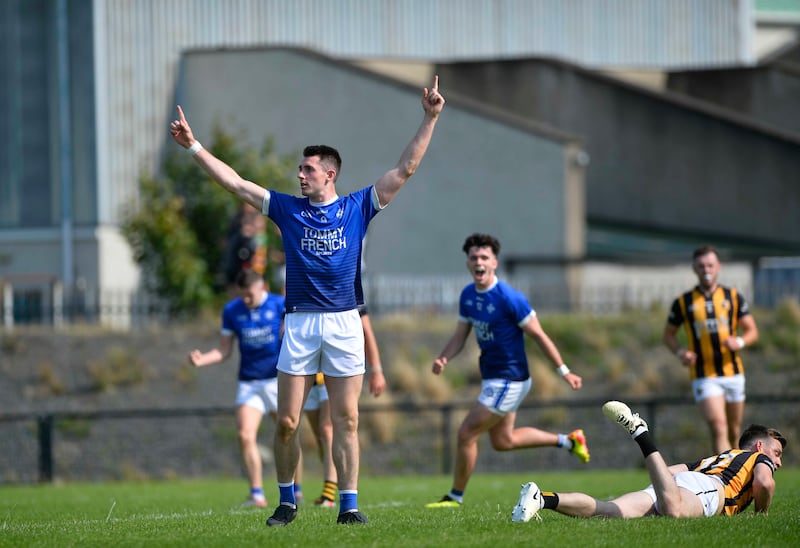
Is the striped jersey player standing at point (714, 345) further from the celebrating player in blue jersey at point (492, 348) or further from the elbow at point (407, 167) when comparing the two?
the elbow at point (407, 167)

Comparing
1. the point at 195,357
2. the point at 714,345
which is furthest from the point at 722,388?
the point at 195,357

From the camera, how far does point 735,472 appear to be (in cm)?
952

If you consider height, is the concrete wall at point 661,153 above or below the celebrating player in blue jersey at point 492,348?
above

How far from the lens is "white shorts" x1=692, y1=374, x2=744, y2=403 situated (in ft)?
45.7

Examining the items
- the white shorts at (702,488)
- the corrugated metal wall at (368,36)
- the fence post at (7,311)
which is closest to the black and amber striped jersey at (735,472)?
the white shorts at (702,488)

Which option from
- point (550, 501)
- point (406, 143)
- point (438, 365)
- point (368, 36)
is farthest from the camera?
point (368, 36)

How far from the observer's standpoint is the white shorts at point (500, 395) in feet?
39.8

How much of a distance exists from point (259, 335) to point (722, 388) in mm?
4648

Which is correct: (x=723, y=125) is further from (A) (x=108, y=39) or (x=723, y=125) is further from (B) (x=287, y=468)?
(B) (x=287, y=468)

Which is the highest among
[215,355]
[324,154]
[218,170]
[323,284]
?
[324,154]

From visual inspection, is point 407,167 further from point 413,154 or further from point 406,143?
point 406,143

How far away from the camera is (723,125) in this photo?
3409cm

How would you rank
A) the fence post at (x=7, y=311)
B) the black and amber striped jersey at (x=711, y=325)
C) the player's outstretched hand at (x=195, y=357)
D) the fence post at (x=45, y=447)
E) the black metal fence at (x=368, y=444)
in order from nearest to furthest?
the player's outstretched hand at (x=195, y=357) < the black and amber striped jersey at (x=711, y=325) < the fence post at (x=45, y=447) < the black metal fence at (x=368, y=444) < the fence post at (x=7, y=311)

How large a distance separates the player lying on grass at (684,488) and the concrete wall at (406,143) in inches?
837
